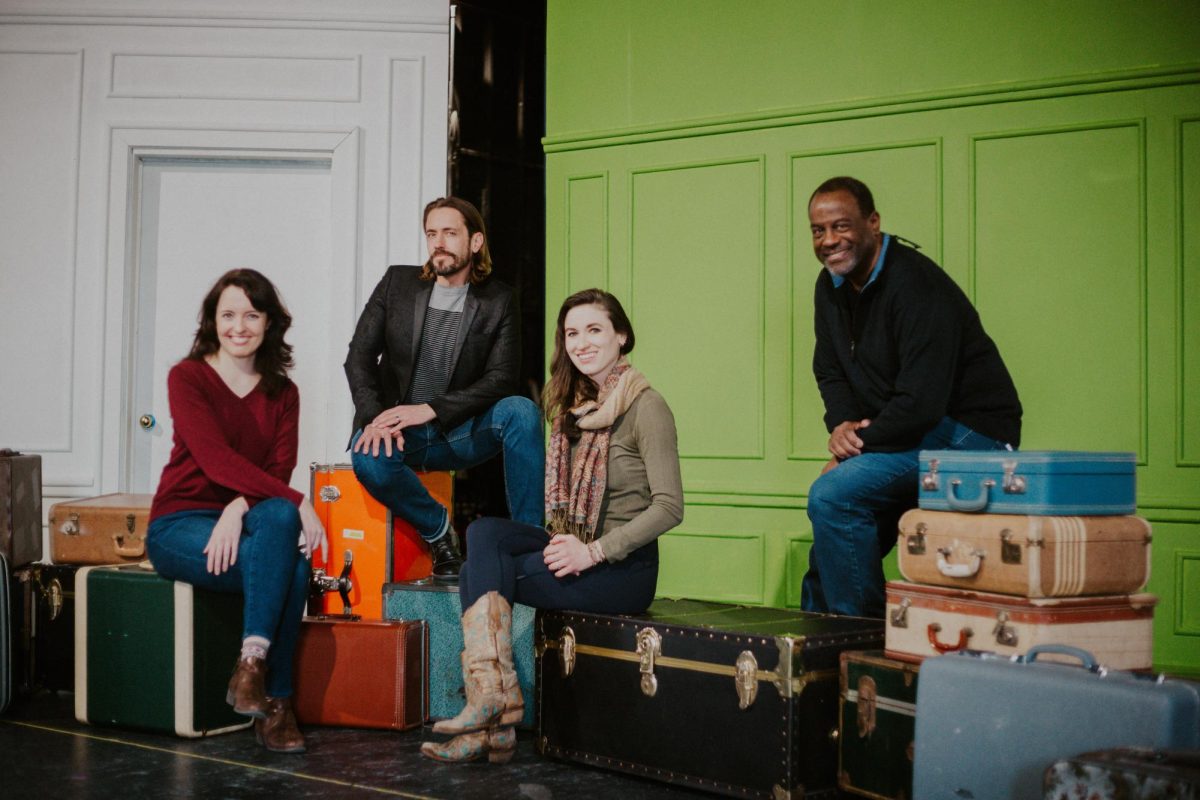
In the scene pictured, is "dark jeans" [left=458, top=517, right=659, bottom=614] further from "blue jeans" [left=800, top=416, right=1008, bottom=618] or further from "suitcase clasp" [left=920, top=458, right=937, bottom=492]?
"suitcase clasp" [left=920, top=458, right=937, bottom=492]

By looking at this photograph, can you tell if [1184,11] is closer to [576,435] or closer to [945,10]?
[945,10]

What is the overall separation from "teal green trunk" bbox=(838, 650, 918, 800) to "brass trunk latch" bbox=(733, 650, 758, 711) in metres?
0.23

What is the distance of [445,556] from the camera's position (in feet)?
14.2

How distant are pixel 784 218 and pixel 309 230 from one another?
243 cm

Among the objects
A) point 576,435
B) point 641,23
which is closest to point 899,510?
point 576,435

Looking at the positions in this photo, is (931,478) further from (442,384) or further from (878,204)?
(878,204)

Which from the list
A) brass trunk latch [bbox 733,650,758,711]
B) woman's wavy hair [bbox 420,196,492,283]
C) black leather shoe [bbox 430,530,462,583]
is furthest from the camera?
woman's wavy hair [bbox 420,196,492,283]

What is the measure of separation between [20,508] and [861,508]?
3.21 m

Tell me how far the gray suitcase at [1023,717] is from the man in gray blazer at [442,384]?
6.40ft

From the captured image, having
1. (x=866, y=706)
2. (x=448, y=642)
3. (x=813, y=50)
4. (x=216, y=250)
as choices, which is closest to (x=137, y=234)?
(x=216, y=250)

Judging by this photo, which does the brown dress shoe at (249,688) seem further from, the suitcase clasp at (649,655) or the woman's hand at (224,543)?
the suitcase clasp at (649,655)

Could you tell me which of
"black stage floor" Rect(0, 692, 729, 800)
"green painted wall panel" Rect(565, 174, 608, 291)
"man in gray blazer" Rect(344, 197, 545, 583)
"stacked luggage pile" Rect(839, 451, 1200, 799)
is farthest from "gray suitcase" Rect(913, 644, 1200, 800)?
"green painted wall panel" Rect(565, 174, 608, 291)

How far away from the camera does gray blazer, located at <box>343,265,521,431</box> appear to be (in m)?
4.37

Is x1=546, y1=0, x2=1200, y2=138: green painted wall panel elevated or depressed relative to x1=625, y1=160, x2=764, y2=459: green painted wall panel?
elevated
